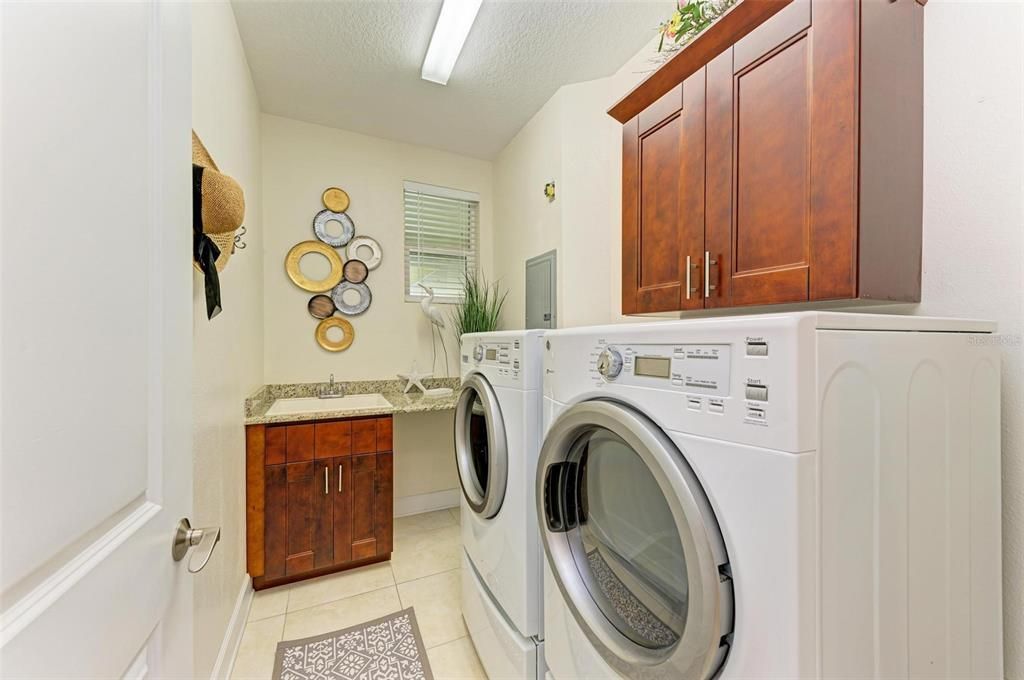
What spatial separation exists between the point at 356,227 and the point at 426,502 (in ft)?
6.63

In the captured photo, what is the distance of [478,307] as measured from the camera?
2.79 m

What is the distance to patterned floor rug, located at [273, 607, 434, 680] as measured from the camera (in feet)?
4.81

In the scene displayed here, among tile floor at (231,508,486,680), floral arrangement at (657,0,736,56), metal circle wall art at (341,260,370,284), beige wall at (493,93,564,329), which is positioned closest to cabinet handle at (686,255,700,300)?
floral arrangement at (657,0,736,56)

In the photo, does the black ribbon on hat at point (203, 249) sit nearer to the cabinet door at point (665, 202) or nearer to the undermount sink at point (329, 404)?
the undermount sink at point (329, 404)

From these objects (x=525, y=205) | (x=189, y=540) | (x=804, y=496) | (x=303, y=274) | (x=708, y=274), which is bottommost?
(x=189, y=540)

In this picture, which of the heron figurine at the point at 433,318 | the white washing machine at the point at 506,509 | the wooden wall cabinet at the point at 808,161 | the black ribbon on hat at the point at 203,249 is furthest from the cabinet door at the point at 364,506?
the wooden wall cabinet at the point at 808,161

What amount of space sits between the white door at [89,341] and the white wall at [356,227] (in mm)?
2115

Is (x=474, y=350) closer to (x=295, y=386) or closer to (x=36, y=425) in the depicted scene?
(x=36, y=425)

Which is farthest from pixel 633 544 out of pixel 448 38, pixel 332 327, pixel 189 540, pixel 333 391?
pixel 332 327

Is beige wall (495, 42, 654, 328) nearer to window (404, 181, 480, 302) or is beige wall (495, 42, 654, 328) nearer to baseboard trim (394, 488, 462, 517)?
window (404, 181, 480, 302)

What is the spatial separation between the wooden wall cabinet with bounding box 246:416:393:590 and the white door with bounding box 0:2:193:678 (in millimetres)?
1431

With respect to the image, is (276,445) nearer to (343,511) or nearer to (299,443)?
(299,443)

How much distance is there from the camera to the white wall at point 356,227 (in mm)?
2496

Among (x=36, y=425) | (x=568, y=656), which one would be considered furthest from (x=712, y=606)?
(x=36, y=425)
